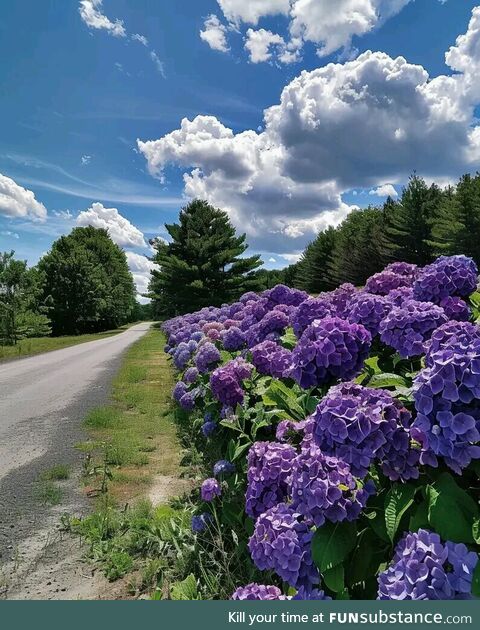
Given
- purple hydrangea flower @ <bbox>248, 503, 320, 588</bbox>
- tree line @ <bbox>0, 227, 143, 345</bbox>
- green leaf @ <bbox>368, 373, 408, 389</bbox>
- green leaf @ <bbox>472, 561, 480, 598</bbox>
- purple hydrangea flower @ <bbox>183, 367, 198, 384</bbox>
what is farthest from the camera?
tree line @ <bbox>0, 227, 143, 345</bbox>

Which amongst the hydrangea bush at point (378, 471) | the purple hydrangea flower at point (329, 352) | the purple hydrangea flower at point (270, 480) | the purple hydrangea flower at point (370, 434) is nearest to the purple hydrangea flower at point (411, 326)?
the hydrangea bush at point (378, 471)

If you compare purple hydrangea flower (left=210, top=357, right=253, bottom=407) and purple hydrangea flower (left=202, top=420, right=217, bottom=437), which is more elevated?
purple hydrangea flower (left=210, top=357, right=253, bottom=407)

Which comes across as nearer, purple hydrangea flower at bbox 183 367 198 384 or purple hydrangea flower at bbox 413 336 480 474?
purple hydrangea flower at bbox 413 336 480 474

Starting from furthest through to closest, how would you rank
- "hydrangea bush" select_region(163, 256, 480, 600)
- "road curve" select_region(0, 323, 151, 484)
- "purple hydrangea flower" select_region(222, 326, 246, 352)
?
"road curve" select_region(0, 323, 151, 484) < "purple hydrangea flower" select_region(222, 326, 246, 352) < "hydrangea bush" select_region(163, 256, 480, 600)

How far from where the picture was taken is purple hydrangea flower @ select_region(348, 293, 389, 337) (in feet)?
7.89

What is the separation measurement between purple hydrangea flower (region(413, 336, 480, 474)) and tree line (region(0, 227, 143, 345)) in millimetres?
27152

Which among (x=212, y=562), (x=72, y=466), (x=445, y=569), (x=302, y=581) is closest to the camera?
(x=445, y=569)

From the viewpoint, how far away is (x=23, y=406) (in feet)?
26.6

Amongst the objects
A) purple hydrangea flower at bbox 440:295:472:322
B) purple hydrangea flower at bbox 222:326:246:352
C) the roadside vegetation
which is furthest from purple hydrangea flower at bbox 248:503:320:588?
purple hydrangea flower at bbox 222:326:246:352

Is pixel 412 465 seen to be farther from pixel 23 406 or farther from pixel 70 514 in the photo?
pixel 23 406

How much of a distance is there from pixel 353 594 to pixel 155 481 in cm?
309

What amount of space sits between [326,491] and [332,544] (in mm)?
185

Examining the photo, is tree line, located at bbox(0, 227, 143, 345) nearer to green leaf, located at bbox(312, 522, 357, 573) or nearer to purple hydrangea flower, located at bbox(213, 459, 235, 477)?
purple hydrangea flower, located at bbox(213, 459, 235, 477)
